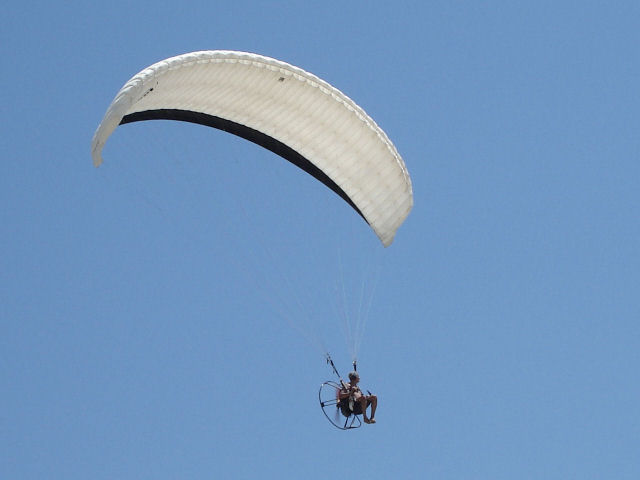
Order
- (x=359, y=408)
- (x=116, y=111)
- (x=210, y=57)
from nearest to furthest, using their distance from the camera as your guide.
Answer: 1. (x=116, y=111)
2. (x=210, y=57)
3. (x=359, y=408)

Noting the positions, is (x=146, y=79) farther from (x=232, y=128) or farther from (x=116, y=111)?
(x=232, y=128)

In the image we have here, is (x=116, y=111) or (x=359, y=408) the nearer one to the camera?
(x=116, y=111)

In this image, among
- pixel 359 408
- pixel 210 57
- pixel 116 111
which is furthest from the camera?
pixel 359 408

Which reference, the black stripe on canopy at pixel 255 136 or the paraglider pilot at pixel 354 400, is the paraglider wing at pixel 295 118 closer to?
the black stripe on canopy at pixel 255 136

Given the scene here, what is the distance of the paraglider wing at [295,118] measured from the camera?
135 ft

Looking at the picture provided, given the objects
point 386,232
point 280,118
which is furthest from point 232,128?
point 386,232

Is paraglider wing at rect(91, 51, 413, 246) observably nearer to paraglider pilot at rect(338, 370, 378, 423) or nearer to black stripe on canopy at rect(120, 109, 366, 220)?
black stripe on canopy at rect(120, 109, 366, 220)

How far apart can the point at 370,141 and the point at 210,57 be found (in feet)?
16.6

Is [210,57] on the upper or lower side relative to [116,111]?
upper

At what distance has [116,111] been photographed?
38000mm

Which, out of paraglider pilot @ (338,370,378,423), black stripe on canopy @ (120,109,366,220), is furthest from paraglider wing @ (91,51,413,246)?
paraglider pilot @ (338,370,378,423)

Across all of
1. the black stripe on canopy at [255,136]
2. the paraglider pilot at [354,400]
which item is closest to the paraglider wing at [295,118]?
the black stripe on canopy at [255,136]

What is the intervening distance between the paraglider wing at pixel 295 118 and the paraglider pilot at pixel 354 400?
349 cm

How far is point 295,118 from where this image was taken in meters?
43.4
